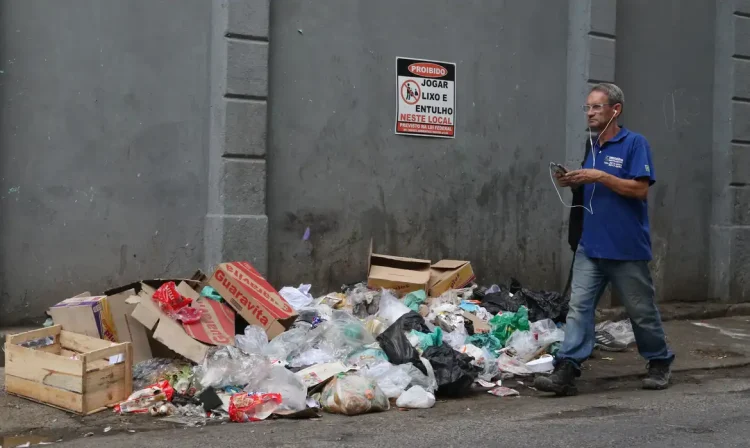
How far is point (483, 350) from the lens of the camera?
5.76 m

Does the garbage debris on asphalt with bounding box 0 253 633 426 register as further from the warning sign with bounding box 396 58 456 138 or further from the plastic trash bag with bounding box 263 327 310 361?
the warning sign with bounding box 396 58 456 138

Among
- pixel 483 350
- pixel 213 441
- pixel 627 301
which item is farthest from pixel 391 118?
pixel 213 441

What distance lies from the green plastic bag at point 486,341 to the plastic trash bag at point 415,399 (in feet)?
3.96

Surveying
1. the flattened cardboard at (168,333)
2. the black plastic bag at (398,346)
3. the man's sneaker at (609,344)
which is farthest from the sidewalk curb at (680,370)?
the flattened cardboard at (168,333)

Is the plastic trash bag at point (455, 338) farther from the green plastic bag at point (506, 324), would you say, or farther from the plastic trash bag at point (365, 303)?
the plastic trash bag at point (365, 303)

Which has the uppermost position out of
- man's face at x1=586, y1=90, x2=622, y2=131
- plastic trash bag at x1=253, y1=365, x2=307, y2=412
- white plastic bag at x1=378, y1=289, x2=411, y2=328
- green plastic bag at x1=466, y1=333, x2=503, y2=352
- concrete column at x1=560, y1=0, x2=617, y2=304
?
concrete column at x1=560, y1=0, x2=617, y2=304

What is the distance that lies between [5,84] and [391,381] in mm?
3542

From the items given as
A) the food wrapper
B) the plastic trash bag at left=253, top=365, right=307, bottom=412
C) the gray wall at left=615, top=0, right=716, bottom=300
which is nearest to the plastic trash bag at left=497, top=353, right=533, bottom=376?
the plastic trash bag at left=253, top=365, right=307, bottom=412

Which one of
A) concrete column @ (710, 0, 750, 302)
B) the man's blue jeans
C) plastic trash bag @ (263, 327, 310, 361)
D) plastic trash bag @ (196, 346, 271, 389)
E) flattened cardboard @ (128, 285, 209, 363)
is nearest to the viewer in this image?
plastic trash bag @ (196, 346, 271, 389)

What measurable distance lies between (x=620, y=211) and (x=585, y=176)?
334mm

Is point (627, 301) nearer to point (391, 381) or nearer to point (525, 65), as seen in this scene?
point (391, 381)

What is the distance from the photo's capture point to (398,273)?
22.3 feet

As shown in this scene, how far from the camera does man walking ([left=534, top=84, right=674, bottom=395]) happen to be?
5023 mm

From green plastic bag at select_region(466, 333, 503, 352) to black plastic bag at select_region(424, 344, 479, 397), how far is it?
2.36 ft
